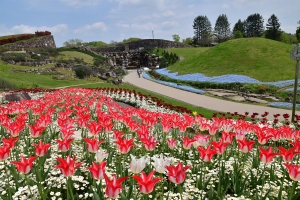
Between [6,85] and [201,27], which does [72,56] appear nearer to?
[6,85]

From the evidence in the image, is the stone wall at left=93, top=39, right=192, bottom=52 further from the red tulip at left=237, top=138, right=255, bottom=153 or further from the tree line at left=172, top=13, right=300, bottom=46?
the red tulip at left=237, top=138, right=255, bottom=153

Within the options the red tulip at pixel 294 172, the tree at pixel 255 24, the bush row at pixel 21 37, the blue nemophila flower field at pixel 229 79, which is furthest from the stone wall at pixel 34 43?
the tree at pixel 255 24

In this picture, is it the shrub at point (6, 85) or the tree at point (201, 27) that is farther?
the tree at point (201, 27)

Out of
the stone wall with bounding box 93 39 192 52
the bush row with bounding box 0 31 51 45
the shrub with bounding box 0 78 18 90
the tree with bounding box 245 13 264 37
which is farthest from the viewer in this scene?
the tree with bounding box 245 13 264 37

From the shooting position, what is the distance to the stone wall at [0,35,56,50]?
187ft

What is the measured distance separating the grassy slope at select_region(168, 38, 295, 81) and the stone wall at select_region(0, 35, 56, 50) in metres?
41.8

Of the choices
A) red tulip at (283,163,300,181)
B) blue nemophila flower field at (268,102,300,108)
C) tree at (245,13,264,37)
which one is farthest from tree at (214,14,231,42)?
red tulip at (283,163,300,181)

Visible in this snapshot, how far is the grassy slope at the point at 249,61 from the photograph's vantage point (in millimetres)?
27067

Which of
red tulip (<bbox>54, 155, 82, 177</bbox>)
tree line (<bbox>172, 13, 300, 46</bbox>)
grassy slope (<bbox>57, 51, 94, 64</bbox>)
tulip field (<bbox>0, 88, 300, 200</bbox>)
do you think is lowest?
tulip field (<bbox>0, 88, 300, 200</bbox>)

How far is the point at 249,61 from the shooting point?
31.2 metres

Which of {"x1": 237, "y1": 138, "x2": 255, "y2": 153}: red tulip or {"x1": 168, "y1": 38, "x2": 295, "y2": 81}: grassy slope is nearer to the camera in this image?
{"x1": 237, "y1": 138, "x2": 255, "y2": 153}: red tulip

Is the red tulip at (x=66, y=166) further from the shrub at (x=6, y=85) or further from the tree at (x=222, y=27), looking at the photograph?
the tree at (x=222, y=27)

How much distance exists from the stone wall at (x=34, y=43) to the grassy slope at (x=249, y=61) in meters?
41.8

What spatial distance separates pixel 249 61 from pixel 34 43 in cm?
5362
